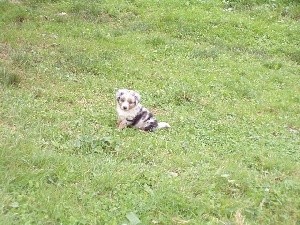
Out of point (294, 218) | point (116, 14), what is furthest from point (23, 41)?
point (294, 218)

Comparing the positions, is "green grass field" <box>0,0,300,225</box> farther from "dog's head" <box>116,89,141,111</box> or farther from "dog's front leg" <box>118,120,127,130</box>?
"dog's head" <box>116,89,141,111</box>

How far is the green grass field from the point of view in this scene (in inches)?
240

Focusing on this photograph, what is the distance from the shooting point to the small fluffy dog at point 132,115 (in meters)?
8.72

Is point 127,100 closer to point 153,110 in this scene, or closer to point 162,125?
point 162,125

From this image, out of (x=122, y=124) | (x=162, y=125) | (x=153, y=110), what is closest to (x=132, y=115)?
(x=122, y=124)

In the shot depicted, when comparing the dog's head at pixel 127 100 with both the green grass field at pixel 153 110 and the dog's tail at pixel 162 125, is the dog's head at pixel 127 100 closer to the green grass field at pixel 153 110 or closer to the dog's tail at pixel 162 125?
the green grass field at pixel 153 110

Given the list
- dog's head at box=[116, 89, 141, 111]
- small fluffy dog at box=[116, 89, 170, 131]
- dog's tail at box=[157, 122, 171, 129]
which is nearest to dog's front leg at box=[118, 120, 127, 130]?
small fluffy dog at box=[116, 89, 170, 131]

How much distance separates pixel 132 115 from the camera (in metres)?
8.75

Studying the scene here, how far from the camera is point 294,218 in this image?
19.7 ft

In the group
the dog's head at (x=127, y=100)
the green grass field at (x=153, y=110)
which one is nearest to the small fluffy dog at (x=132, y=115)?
the dog's head at (x=127, y=100)

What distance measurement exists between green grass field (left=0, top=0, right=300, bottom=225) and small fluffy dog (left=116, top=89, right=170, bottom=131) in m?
0.22

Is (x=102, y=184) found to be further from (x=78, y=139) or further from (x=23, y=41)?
(x=23, y=41)

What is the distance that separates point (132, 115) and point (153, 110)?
113 cm

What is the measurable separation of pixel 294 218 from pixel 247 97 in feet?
17.2
